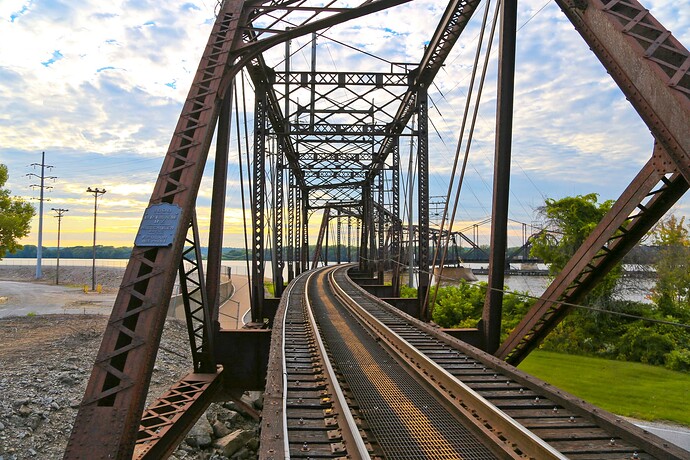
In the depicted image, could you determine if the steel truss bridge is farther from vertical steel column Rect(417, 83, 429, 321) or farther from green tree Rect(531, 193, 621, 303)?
green tree Rect(531, 193, 621, 303)

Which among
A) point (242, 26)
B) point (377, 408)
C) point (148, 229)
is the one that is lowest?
point (377, 408)

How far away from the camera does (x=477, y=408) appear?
5.70 meters

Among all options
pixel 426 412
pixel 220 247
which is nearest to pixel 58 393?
pixel 220 247

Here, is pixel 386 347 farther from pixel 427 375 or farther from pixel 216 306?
pixel 216 306

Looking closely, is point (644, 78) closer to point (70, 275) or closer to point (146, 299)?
point (146, 299)

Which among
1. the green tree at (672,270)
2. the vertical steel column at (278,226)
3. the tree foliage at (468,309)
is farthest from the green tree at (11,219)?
the green tree at (672,270)

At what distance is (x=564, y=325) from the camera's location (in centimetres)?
2472

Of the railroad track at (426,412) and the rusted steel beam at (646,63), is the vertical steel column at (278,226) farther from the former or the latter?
the rusted steel beam at (646,63)

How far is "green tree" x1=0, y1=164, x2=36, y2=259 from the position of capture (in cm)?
3441

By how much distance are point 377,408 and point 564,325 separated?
2134 centimetres

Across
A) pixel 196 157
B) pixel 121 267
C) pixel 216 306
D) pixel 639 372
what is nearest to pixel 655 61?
pixel 196 157

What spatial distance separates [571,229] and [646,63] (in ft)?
74.2

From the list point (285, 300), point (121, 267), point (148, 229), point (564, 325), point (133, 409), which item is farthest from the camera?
point (121, 267)

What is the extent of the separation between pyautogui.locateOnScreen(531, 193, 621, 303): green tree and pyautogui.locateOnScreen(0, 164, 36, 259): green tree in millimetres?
34072
